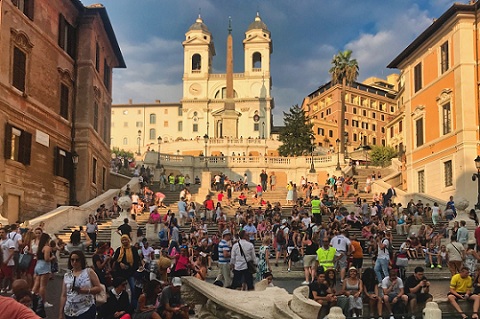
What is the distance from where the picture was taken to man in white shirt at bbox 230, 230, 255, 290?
1374 cm

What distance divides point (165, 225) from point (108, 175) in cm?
1776

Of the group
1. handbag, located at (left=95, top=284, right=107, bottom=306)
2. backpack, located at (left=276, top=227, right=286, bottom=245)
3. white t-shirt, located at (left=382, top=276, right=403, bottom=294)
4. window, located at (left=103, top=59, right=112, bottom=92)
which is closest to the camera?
handbag, located at (left=95, top=284, right=107, bottom=306)

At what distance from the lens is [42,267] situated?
1227 centimetres

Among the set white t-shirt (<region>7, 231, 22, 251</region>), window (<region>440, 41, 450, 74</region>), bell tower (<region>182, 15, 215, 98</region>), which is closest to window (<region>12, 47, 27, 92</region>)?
white t-shirt (<region>7, 231, 22, 251</region>)

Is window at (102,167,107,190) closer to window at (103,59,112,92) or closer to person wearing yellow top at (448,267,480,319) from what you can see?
window at (103,59,112,92)

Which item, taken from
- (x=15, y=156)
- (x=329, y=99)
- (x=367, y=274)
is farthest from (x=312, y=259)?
(x=329, y=99)

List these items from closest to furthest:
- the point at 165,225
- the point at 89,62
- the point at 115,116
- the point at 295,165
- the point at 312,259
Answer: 1. the point at 312,259
2. the point at 165,225
3. the point at 89,62
4. the point at 295,165
5. the point at 115,116

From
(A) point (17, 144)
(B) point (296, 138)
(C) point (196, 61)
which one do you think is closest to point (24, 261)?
(A) point (17, 144)

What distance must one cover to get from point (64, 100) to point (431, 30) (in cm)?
2081

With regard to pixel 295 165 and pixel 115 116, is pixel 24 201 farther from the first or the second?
pixel 115 116

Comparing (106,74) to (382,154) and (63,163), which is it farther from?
(382,154)

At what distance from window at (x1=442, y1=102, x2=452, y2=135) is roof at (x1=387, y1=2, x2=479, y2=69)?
452 cm

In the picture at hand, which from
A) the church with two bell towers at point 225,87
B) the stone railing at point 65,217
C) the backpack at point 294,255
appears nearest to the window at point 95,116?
the stone railing at point 65,217

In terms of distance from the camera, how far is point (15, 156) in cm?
2438
